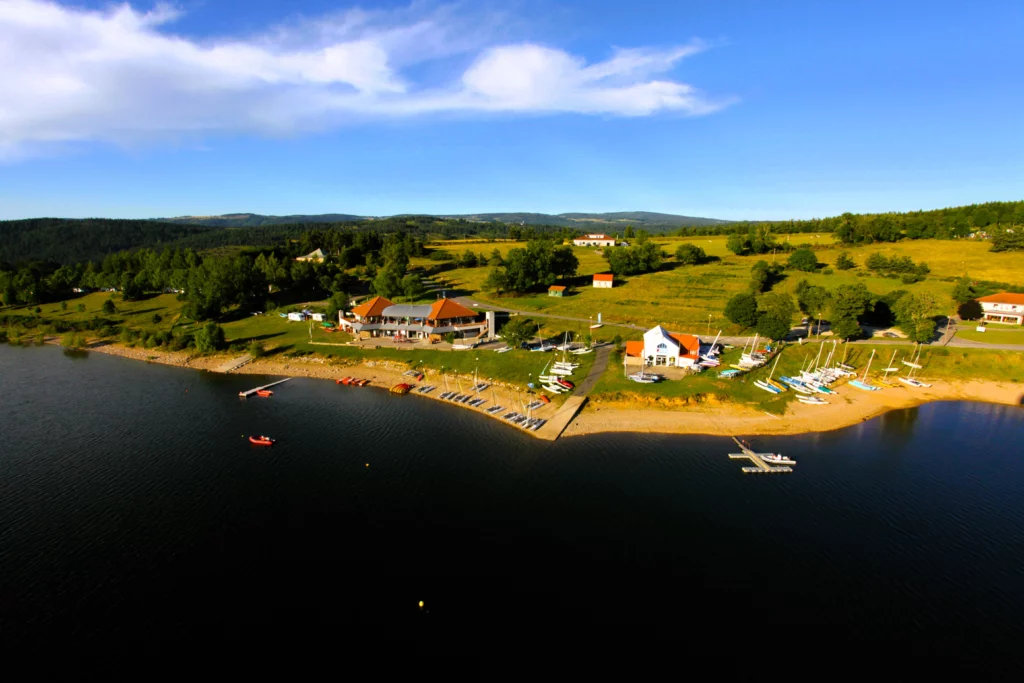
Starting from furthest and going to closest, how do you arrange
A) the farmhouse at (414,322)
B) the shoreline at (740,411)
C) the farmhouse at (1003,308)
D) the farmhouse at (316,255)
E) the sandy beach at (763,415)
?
the farmhouse at (316,255)
the farmhouse at (414,322)
the farmhouse at (1003,308)
the shoreline at (740,411)
the sandy beach at (763,415)

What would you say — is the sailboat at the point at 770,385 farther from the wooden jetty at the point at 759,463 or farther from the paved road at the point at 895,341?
the paved road at the point at 895,341

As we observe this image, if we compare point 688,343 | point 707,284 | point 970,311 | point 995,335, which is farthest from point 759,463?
point 707,284

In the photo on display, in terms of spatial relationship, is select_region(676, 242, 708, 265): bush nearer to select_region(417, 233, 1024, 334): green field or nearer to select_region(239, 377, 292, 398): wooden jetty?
select_region(417, 233, 1024, 334): green field

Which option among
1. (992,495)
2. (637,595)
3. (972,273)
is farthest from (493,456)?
(972,273)

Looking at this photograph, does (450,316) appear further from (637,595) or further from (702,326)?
(637,595)

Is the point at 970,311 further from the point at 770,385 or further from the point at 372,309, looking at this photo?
the point at 372,309

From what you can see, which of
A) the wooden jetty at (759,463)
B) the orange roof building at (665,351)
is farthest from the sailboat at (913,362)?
the wooden jetty at (759,463)
